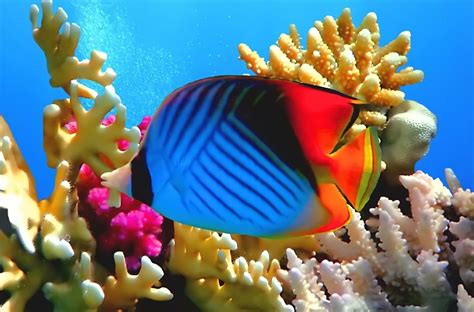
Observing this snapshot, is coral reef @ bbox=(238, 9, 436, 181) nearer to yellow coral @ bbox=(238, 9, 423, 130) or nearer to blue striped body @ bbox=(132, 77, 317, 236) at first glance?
yellow coral @ bbox=(238, 9, 423, 130)

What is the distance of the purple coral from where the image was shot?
1764 millimetres

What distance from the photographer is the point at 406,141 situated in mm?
2451

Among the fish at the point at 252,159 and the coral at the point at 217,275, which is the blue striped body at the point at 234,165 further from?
the coral at the point at 217,275

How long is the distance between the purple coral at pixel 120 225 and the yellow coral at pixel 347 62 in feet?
3.49

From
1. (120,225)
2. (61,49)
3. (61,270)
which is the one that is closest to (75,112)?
(61,49)

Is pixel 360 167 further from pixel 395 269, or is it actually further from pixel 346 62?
pixel 346 62

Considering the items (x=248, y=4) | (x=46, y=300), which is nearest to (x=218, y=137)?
(x=46, y=300)

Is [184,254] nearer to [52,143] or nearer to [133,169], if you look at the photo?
[52,143]

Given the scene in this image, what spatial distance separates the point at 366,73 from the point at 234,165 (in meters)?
2.01

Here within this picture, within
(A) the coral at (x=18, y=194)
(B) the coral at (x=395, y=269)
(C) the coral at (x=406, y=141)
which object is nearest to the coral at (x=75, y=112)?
(A) the coral at (x=18, y=194)

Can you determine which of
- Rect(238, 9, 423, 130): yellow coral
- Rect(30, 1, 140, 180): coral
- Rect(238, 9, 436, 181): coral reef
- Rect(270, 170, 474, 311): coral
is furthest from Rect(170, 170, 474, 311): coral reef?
Rect(238, 9, 423, 130): yellow coral

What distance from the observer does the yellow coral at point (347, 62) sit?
97.3 inches

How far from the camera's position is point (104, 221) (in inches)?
71.4

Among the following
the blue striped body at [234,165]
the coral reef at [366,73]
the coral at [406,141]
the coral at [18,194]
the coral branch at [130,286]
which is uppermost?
→ the blue striped body at [234,165]
